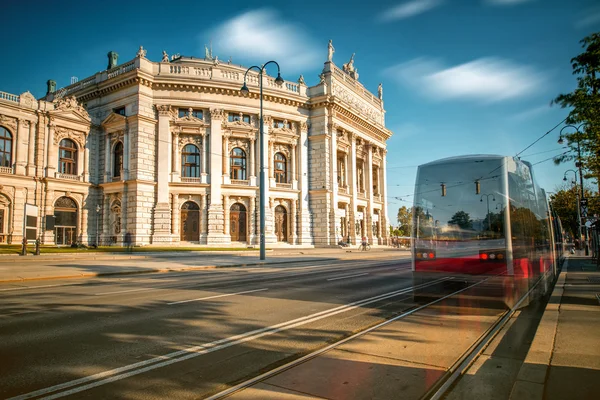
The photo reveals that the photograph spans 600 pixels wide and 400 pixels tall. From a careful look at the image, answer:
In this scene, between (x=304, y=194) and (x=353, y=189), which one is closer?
(x=304, y=194)

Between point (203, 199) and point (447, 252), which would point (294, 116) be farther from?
point (447, 252)

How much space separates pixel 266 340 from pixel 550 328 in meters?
A: 4.46

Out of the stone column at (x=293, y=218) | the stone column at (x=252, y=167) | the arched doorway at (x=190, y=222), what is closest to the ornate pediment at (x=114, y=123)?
the arched doorway at (x=190, y=222)

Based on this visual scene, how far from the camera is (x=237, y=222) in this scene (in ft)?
131

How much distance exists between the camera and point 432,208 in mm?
9164

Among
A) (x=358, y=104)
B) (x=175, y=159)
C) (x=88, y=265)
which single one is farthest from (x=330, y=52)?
(x=88, y=265)

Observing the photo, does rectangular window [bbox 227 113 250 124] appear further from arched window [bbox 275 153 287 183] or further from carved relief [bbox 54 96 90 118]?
carved relief [bbox 54 96 90 118]

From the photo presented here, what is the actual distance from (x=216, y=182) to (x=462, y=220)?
32.3 meters

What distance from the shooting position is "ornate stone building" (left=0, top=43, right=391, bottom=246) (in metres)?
35.6

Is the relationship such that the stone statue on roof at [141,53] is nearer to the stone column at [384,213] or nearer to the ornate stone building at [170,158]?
the ornate stone building at [170,158]

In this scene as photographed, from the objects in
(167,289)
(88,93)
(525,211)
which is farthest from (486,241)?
(88,93)

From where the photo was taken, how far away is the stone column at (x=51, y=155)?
118 feet

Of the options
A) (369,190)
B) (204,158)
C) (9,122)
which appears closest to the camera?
(9,122)

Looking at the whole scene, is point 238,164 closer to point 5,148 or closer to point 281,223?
point 281,223
